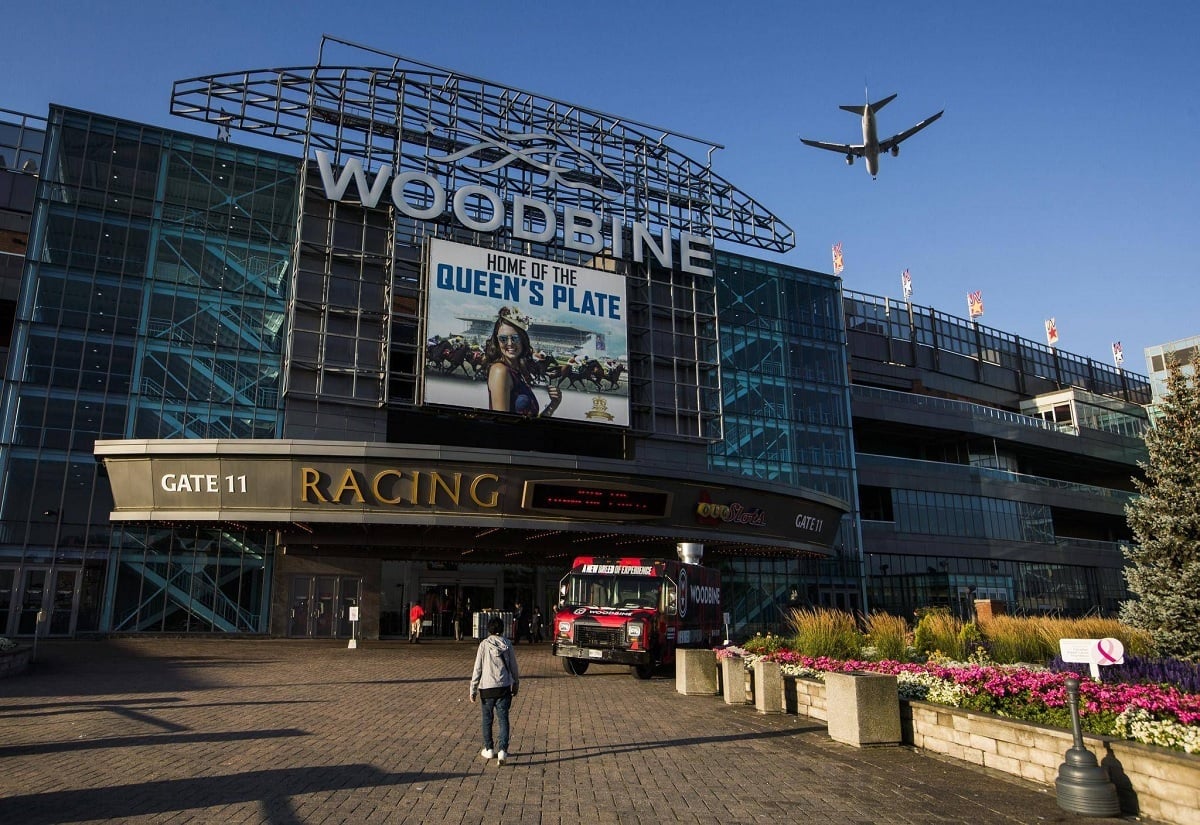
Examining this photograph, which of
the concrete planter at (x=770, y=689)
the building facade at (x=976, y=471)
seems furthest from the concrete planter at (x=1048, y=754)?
the building facade at (x=976, y=471)

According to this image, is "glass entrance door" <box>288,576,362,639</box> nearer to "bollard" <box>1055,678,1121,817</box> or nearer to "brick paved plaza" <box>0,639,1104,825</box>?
"brick paved plaza" <box>0,639,1104,825</box>

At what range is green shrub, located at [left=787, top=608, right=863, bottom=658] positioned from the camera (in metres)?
17.1

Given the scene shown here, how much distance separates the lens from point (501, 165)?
44.0 metres

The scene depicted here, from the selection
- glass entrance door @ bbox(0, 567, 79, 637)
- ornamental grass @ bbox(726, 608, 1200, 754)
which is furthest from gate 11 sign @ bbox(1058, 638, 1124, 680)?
glass entrance door @ bbox(0, 567, 79, 637)

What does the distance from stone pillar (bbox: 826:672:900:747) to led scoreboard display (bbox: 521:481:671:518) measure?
69.2 ft

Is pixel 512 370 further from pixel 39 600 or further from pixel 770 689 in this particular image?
pixel 770 689

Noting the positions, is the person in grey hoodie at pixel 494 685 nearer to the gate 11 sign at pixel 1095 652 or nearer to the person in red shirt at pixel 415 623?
the gate 11 sign at pixel 1095 652

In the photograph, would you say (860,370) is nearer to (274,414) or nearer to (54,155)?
(274,414)

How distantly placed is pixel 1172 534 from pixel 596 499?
67.1 ft

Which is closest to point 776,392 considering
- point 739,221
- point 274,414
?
point 739,221

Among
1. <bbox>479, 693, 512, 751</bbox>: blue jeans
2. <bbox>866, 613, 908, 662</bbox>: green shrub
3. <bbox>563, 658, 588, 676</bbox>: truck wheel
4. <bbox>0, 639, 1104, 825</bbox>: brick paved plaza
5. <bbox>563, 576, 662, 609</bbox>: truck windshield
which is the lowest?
<bbox>0, 639, 1104, 825</bbox>: brick paved plaza

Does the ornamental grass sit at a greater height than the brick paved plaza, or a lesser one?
greater

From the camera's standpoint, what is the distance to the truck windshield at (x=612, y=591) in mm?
22688

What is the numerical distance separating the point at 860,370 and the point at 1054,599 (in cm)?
2308
